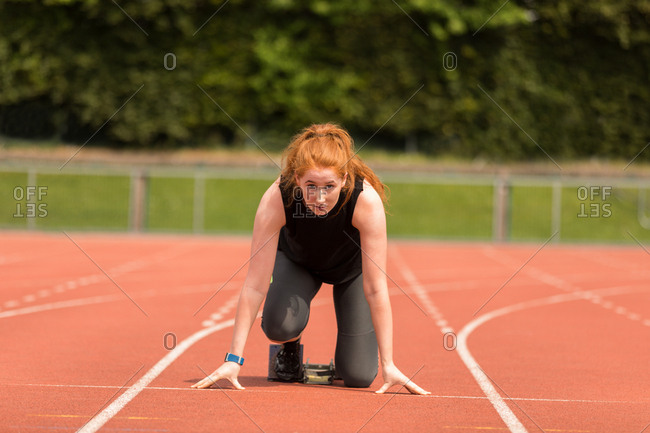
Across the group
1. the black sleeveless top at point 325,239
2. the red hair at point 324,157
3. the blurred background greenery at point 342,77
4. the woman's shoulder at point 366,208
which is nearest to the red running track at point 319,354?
the black sleeveless top at point 325,239

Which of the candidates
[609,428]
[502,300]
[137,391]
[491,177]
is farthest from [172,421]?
[491,177]

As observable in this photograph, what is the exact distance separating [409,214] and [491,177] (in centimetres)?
334

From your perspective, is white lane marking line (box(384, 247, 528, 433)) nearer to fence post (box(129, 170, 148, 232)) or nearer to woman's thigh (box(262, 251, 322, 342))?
woman's thigh (box(262, 251, 322, 342))

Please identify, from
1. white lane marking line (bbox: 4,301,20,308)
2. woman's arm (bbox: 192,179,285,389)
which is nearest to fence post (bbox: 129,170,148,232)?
white lane marking line (bbox: 4,301,20,308)

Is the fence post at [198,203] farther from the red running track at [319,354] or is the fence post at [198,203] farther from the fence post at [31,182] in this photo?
the red running track at [319,354]

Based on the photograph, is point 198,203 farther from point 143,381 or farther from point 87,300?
point 143,381

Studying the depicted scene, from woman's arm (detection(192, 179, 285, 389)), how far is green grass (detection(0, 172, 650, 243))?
2062cm

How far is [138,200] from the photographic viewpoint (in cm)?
2670

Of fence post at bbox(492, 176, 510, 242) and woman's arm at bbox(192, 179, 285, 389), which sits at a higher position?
fence post at bbox(492, 176, 510, 242)

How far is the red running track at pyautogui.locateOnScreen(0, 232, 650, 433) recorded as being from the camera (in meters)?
5.32

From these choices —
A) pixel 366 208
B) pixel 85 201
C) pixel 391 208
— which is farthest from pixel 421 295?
pixel 85 201

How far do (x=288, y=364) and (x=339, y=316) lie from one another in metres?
0.51

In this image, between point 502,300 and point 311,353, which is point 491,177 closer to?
point 502,300

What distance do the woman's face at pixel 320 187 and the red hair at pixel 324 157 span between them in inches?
1.2
